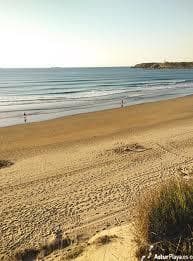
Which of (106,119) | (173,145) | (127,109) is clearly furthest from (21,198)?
(127,109)

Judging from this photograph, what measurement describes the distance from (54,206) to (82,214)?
93cm

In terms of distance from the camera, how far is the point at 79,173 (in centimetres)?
1225

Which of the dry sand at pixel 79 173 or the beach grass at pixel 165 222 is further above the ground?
the beach grass at pixel 165 222

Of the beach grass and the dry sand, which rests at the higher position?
the beach grass

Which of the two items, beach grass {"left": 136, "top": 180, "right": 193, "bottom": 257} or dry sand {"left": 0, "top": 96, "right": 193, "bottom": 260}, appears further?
dry sand {"left": 0, "top": 96, "right": 193, "bottom": 260}

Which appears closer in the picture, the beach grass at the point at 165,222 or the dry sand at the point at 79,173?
the beach grass at the point at 165,222

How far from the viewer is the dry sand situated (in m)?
8.47

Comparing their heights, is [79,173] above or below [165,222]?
below

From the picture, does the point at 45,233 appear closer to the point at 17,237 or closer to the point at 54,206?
the point at 17,237

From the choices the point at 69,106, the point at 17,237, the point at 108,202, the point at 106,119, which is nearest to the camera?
the point at 17,237

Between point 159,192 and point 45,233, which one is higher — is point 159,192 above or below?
above

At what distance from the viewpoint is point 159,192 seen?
5926mm

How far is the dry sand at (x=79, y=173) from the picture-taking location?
Answer: 27.8 ft

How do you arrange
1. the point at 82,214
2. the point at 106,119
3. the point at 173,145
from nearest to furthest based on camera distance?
the point at 82,214, the point at 173,145, the point at 106,119
